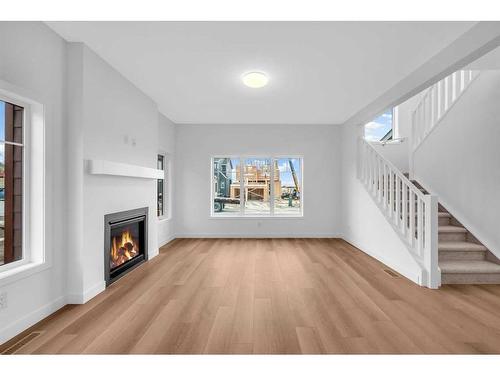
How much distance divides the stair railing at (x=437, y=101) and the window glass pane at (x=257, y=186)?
10.4ft

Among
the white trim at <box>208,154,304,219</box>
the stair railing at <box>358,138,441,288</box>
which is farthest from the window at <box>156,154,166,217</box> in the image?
the stair railing at <box>358,138,441,288</box>

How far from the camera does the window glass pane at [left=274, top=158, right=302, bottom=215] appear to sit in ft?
21.6

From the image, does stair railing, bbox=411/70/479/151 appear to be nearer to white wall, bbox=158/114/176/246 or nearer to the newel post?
the newel post

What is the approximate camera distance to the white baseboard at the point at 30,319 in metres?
2.06

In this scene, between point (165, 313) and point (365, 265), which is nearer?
point (165, 313)

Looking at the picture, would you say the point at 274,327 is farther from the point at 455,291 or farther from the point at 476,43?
the point at 476,43

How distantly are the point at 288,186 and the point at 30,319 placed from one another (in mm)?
5343

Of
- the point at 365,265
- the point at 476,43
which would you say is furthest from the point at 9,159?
the point at 365,265

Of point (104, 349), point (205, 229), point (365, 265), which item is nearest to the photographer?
point (104, 349)

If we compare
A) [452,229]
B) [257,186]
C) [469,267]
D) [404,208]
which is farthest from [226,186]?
[469,267]

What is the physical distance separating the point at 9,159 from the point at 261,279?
2928 millimetres

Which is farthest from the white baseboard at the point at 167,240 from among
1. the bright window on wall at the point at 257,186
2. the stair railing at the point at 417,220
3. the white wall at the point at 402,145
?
the white wall at the point at 402,145

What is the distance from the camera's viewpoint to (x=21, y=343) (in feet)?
6.63

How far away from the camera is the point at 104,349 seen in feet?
6.39
